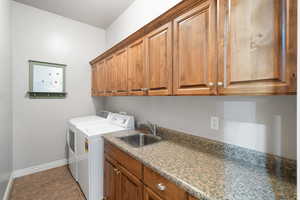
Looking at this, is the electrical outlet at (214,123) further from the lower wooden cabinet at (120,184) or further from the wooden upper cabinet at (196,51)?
the lower wooden cabinet at (120,184)

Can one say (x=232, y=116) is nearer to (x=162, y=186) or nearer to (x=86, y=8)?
(x=162, y=186)

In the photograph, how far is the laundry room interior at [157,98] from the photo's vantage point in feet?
2.69

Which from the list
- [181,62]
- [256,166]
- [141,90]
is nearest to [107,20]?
[141,90]

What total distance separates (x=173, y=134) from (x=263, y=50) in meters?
1.19

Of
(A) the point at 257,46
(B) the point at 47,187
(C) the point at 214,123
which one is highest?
(A) the point at 257,46

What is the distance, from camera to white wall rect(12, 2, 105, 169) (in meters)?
2.44

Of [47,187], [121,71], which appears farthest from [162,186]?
[47,187]

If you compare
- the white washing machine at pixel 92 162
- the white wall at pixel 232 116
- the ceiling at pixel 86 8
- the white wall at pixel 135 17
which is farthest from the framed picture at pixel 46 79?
the white wall at pixel 232 116

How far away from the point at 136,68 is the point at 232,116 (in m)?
1.15

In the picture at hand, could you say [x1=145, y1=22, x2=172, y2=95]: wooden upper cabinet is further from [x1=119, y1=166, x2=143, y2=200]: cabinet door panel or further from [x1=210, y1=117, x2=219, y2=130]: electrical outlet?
[x1=119, y1=166, x2=143, y2=200]: cabinet door panel

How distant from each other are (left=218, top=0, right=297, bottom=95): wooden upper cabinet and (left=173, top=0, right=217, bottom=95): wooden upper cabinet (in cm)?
6

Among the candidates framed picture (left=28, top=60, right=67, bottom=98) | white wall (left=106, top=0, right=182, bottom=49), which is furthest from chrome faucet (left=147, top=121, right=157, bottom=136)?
framed picture (left=28, top=60, right=67, bottom=98)

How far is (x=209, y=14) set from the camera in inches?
39.8

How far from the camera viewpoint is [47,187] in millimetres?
2191
